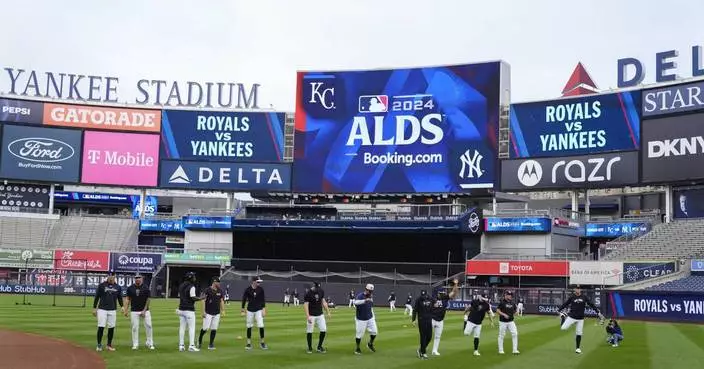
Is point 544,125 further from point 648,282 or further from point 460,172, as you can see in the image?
point 648,282

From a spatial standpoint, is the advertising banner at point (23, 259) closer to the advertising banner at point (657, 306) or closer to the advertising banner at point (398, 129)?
the advertising banner at point (398, 129)

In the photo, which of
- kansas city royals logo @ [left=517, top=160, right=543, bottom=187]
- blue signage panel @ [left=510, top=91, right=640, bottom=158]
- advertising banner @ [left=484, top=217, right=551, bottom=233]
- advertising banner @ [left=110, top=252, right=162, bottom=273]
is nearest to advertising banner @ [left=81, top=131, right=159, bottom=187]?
advertising banner @ [left=110, top=252, right=162, bottom=273]

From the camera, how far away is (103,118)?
8400 cm

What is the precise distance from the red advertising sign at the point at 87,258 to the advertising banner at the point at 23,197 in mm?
8624

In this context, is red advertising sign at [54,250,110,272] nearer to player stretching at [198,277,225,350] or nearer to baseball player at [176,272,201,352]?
player stretching at [198,277,225,350]

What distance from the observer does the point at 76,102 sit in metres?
84.4

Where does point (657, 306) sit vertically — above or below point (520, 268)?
below

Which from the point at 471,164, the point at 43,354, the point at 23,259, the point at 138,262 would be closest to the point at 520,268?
the point at 471,164

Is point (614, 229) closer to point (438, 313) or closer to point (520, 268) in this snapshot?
point (520, 268)

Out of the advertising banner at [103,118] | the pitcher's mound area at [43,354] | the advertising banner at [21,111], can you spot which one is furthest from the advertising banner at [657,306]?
the advertising banner at [21,111]

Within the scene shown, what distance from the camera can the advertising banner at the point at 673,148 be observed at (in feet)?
206

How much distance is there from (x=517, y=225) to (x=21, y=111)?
48.6 meters

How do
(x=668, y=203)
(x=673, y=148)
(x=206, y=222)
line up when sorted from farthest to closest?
(x=206, y=222), (x=668, y=203), (x=673, y=148)

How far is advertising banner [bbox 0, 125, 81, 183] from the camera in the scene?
82.1m
